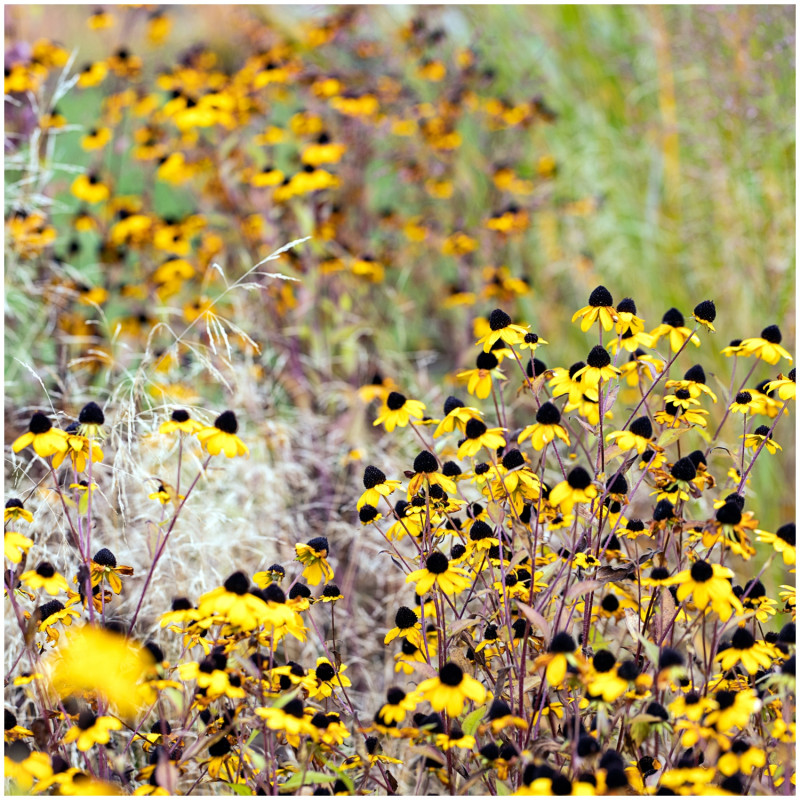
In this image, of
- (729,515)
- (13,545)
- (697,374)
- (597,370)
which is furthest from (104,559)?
(697,374)

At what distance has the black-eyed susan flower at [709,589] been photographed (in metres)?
1.18

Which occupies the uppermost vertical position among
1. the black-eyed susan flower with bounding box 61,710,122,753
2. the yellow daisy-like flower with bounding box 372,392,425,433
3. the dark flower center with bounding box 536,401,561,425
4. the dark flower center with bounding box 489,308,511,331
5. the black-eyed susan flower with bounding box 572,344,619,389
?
the dark flower center with bounding box 489,308,511,331

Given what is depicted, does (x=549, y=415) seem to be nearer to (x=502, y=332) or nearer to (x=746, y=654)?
(x=502, y=332)

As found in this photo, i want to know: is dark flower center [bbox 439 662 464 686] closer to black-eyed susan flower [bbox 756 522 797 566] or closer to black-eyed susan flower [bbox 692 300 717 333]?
black-eyed susan flower [bbox 756 522 797 566]

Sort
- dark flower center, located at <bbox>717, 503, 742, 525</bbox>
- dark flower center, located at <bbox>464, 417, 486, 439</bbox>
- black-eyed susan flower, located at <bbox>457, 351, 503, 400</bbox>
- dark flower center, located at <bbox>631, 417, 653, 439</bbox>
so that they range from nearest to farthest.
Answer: dark flower center, located at <bbox>717, 503, 742, 525</bbox> → dark flower center, located at <bbox>631, 417, 653, 439</bbox> → dark flower center, located at <bbox>464, 417, 486, 439</bbox> → black-eyed susan flower, located at <bbox>457, 351, 503, 400</bbox>

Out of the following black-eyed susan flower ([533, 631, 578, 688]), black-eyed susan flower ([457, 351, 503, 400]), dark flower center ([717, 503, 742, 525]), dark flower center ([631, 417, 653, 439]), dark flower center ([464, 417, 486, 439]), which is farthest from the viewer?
black-eyed susan flower ([457, 351, 503, 400])

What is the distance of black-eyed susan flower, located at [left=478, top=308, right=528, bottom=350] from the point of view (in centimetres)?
149

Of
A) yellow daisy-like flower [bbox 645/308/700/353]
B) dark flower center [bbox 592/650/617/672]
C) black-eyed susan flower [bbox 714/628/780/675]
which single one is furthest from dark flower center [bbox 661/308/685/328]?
dark flower center [bbox 592/650/617/672]

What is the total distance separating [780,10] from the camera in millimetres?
3301

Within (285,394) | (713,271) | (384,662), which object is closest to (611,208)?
(713,271)

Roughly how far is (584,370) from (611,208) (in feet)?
9.27

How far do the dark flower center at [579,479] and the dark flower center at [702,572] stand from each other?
18 centimetres

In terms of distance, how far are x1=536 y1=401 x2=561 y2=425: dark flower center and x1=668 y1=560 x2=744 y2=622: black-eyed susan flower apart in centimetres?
30

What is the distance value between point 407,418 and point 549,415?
0.32 m
